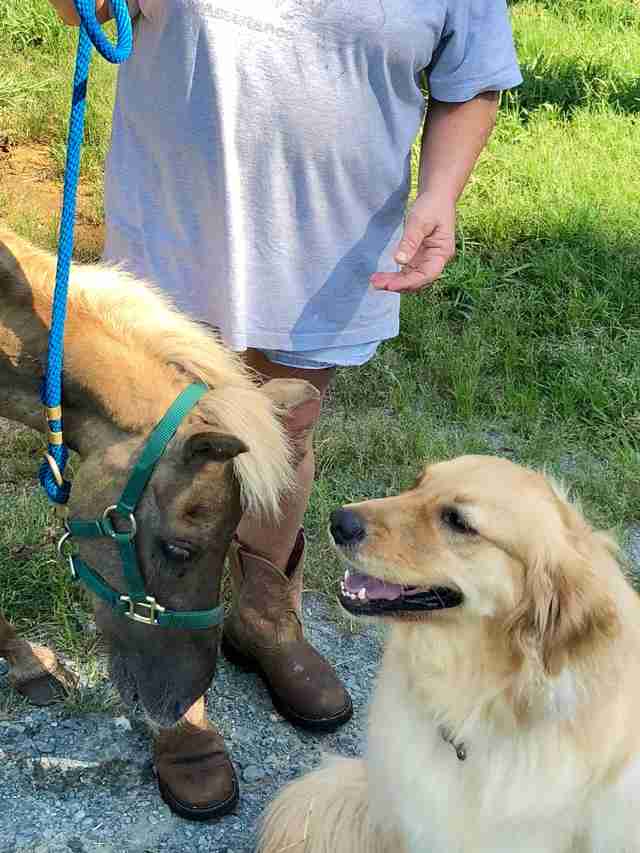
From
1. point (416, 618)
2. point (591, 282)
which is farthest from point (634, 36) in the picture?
point (416, 618)

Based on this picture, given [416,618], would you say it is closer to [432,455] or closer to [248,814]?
[248,814]

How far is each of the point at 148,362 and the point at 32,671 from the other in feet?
4.04

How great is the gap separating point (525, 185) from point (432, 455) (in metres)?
2.61

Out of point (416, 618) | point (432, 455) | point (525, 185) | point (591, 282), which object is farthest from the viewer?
point (525, 185)

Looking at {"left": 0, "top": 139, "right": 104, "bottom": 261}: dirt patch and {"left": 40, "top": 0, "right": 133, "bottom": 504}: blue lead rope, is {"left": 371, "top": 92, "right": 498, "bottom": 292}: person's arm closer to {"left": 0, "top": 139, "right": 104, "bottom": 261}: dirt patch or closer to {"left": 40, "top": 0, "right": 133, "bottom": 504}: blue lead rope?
{"left": 40, "top": 0, "right": 133, "bottom": 504}: blue lead rope

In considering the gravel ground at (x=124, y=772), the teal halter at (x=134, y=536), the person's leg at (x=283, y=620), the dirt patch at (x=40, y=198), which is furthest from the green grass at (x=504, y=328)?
the teal halter at (x=134, y=536)

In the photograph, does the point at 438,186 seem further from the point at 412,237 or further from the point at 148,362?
the point at 148,362

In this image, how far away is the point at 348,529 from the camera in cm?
205

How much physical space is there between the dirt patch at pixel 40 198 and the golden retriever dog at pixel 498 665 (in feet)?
10.5

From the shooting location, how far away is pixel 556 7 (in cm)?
833

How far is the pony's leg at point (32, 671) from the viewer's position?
2791mm

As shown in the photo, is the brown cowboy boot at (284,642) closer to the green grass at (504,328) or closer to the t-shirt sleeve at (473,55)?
the green grass at (504,328)

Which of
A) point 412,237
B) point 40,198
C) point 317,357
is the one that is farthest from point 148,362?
point 40,198

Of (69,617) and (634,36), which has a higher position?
(634,36)
